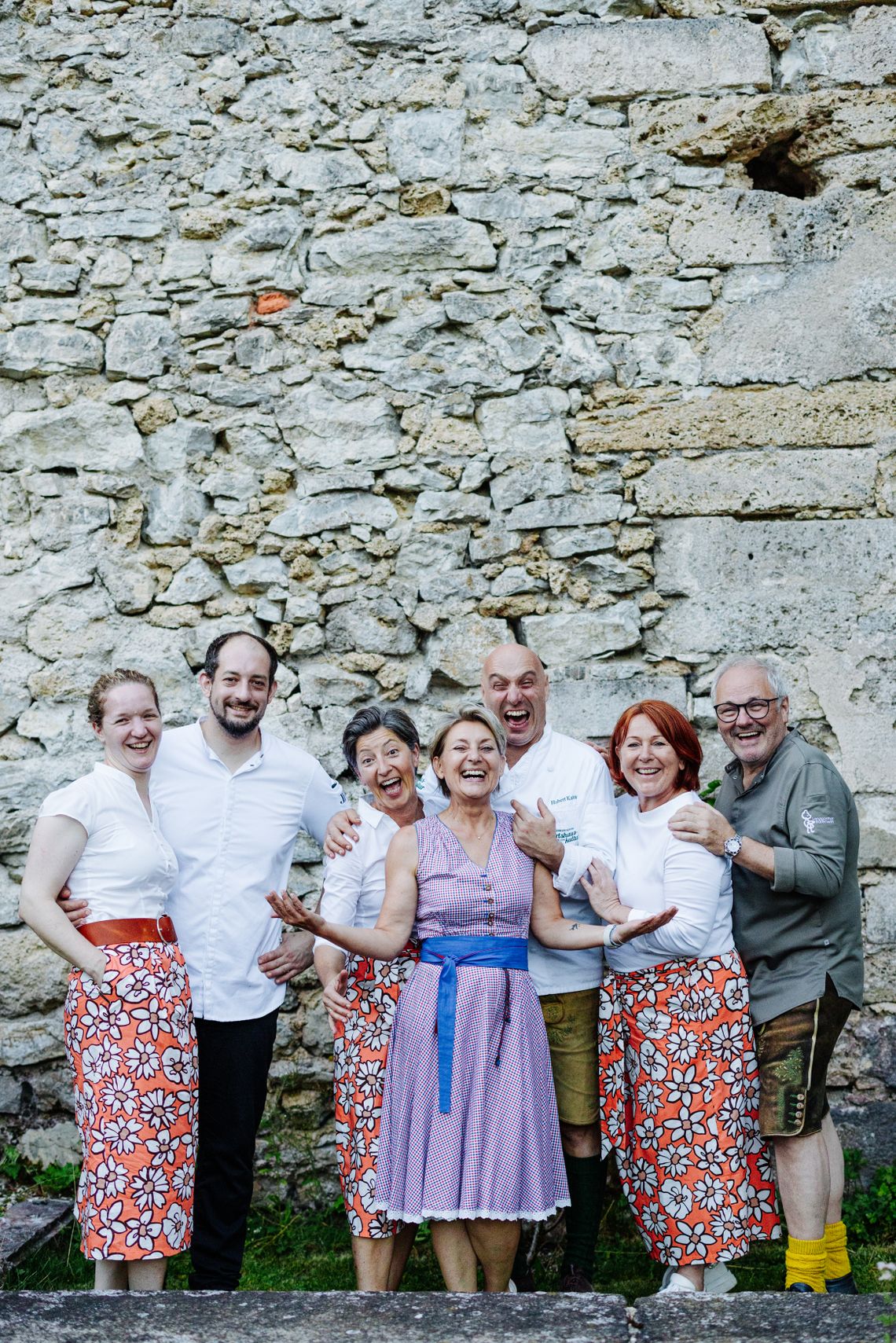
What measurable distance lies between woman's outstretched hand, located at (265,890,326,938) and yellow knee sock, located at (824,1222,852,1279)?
1.57 m

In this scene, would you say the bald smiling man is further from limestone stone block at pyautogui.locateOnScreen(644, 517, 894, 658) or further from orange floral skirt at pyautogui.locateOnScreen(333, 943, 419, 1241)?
limestone stone block at pyautogui.locateOnScreen(644, 517, 894, 658)

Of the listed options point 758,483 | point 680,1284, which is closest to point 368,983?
point 680,1284

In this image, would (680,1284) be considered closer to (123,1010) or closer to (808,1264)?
(808,1264)

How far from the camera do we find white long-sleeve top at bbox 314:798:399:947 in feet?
10.5

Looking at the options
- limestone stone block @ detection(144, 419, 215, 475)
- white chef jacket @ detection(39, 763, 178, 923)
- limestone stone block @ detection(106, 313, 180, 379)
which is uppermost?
limestone stone block @ detection(106, 313, 180, 379)

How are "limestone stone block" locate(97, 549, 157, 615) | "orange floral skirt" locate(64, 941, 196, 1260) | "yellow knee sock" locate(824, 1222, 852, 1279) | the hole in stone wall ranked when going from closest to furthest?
"orange floral skirt" locate(64, 941, 196, 1260) < "yellow knee sock" locate(824, 1222, 852, 1279) < "limestone stone block" locate(97, 549, 157, 615) < the hole in stone wall

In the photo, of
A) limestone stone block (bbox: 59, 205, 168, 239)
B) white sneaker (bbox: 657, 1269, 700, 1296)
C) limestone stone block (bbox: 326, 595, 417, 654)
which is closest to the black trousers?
white sneaker (bbox: 657, 1269, 700, 1296)

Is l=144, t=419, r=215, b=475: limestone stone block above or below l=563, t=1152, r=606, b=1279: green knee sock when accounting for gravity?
above

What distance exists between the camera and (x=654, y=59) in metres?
4.33

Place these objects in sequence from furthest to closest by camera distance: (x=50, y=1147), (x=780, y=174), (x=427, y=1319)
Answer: (x=780, y=174) < (x=50, y=1147) < (x=427, y=1319)

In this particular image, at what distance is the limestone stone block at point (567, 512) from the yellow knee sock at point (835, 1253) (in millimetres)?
2304

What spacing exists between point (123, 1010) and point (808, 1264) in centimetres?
183

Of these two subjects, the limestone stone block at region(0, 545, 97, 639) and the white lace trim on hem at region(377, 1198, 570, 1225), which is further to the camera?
the limestone stone block at region(0, 545, 97, 639)

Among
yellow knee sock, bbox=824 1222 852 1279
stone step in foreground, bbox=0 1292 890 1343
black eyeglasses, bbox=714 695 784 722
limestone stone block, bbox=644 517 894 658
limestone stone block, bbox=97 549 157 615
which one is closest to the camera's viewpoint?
stone step in foreground, bbox=0 1292 890 1343
